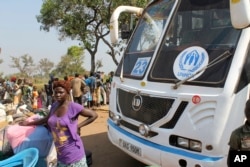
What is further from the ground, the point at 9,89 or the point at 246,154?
the point at 246,154

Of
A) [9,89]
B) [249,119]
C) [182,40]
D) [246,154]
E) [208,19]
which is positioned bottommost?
[9,89]

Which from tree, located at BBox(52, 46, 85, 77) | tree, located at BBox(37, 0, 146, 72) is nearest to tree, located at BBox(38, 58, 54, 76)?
tree, located at BBox(52, 46, 85, 77)

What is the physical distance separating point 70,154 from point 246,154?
5.81 feet

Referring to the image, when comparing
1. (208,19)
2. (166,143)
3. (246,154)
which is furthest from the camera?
(208,19)

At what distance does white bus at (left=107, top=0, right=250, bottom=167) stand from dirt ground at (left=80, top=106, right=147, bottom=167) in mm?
880

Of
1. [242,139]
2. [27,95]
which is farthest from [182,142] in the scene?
[27,95]

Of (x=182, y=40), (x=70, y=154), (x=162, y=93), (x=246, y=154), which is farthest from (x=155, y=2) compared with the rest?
(x=246, y=154)

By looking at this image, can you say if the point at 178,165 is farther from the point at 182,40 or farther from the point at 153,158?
the point at 182,40

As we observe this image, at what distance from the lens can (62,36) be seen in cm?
1992

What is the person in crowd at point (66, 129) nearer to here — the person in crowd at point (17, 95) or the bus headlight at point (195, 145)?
the bus headlight at point (195, 145)

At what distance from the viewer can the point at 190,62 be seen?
3.58 meters

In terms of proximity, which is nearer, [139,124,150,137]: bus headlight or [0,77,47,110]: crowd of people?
[139,124,150,137]: bus headlight

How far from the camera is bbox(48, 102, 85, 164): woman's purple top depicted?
3271 millimetres

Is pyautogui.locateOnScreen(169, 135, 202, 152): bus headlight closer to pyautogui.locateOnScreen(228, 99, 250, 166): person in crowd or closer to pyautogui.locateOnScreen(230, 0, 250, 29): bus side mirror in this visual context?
pyautogui.locateOnScreen(228, 99, 250, 166): person in crowd
